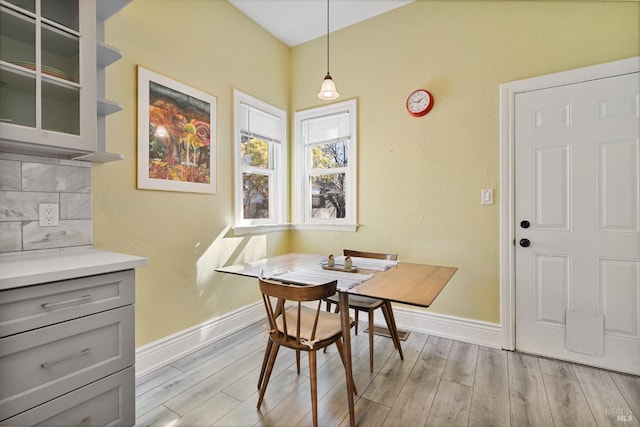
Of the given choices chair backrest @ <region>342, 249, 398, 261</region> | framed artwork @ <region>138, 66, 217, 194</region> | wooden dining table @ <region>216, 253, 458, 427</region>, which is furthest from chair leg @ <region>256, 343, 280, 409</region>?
framed artwork @ <region>138, 66, 217, 194</region>

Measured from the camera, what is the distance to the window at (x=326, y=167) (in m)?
3.13

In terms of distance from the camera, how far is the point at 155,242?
2.14 metres

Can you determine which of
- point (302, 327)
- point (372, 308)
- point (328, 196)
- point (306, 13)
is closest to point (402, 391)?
point (372, 308)

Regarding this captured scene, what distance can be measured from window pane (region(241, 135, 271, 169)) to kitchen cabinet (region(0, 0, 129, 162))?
1.41 metres

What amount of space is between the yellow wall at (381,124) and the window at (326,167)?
0.13 metres

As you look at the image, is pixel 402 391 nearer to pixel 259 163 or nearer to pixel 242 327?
pixel 242 327

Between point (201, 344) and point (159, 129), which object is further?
point (201, 344)

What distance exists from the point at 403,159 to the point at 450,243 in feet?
2.91

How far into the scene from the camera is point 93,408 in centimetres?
131

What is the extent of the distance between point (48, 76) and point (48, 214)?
0.73 metres

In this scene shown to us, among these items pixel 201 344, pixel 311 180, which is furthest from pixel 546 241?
pixel 201 344

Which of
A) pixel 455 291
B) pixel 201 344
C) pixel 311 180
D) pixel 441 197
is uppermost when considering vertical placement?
pixel 311 180

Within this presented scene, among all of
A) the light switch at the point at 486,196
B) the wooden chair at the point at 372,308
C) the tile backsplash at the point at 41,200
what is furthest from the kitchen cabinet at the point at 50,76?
the light switch at the point at 486,196

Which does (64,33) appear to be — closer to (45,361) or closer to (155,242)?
(155,242)
